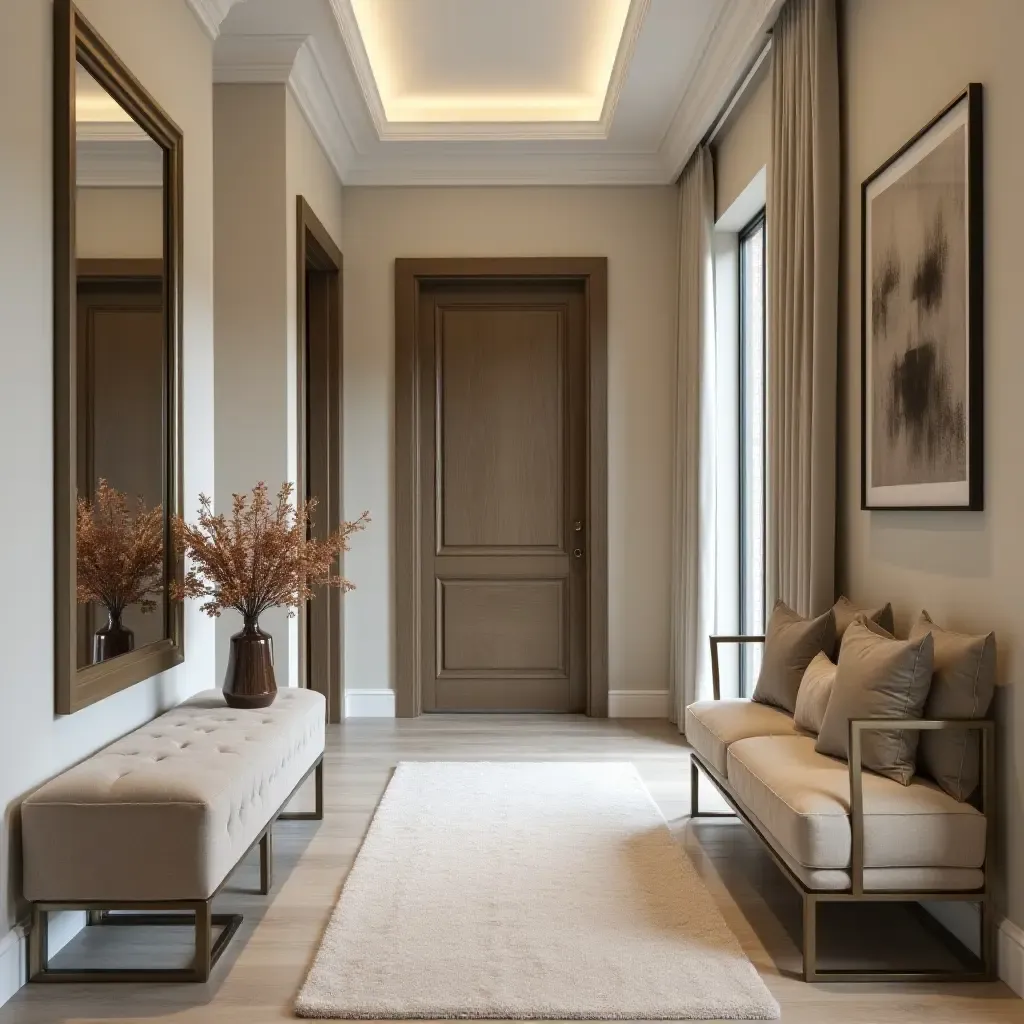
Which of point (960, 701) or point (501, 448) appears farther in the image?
point (501, 448)

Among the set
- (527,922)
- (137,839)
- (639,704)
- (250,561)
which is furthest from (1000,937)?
(639,704)

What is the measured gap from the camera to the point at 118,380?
2.92 metres

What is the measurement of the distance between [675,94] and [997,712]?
3.40m

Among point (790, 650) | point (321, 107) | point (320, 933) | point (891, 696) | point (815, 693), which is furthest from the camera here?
point (321, 107)

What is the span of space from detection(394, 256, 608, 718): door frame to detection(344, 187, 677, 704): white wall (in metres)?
0.05

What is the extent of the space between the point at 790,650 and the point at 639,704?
2.46m

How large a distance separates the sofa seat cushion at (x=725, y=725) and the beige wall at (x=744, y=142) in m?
2.25

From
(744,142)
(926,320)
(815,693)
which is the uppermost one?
(744,142)

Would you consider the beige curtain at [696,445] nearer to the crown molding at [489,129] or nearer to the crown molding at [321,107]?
the crown molding at [489,129]

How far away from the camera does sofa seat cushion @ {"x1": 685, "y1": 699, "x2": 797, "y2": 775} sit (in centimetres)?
324

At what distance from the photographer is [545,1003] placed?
2342 millimetres

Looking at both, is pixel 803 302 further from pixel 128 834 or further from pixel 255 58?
pixel 128 834

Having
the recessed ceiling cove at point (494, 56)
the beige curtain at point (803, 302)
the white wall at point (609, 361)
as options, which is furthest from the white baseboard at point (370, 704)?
the recessed ceiling cove at point (494, 56)

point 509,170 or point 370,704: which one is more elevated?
point 509,170
